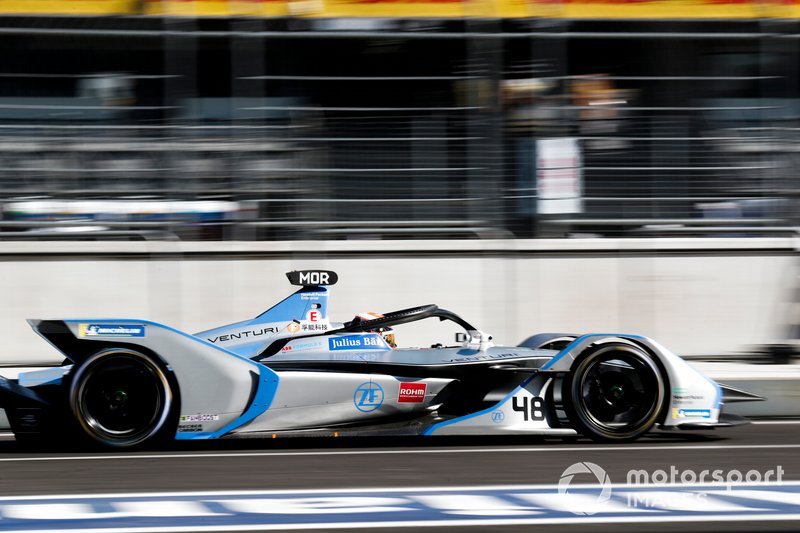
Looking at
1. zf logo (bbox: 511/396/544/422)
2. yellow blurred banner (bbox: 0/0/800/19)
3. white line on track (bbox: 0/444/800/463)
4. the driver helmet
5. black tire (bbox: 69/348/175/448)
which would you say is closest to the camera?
white line on track (bbox: 0/444/800/463)

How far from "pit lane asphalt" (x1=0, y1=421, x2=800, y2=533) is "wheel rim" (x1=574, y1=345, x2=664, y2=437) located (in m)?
0.15

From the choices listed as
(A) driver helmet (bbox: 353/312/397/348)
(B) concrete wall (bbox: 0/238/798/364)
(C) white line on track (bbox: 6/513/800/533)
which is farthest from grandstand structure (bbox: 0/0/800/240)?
(C) white line on track (bbox: 6/513/800/533)

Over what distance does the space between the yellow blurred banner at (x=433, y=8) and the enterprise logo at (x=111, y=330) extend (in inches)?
212

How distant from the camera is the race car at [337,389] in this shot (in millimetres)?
6266

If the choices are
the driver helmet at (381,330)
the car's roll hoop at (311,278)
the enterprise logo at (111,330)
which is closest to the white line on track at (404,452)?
the enterprise logo at (111,330)

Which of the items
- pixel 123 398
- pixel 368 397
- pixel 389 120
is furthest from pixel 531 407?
pixel 389 120

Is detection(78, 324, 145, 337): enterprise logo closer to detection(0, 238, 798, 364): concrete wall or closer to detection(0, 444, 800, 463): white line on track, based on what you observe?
detection(0, 444, 800, 463): white line on track

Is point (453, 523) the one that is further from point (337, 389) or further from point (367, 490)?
point (337, 389)

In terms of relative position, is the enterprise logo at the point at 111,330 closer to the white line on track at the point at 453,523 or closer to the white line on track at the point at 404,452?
the white line on track at the point at 404,452

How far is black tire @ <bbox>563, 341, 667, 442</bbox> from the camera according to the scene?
6.49 meters

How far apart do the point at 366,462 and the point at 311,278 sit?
1796 mm

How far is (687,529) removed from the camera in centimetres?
416

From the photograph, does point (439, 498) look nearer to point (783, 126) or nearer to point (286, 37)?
point (286, 37)

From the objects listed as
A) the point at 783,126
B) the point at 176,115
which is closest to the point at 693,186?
the point at 783,126
